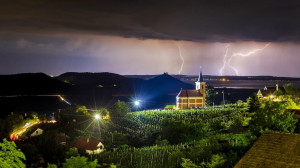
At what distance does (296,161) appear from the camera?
36.6ft

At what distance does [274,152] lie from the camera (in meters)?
11.9

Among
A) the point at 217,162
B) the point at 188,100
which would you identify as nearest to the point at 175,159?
the point at 217,162

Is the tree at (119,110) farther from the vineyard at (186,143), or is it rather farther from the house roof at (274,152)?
the house roof at (274,152)

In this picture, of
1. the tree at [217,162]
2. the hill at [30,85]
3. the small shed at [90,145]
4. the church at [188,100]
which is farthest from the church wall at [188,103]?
the hill at [30,85]

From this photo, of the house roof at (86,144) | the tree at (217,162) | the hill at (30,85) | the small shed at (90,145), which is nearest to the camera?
the tree at (217,162)

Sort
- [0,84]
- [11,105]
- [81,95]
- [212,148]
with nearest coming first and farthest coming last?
[212,148]
[11,105]
[0,84]
[81,95]

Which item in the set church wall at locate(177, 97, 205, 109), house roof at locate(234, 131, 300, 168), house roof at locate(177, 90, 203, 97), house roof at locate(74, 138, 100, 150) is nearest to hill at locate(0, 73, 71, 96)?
church wall at locate(177, 97, 205, 109)

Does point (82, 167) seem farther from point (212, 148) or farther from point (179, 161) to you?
point (212, 148)

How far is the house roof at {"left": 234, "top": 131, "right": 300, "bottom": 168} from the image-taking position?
37.3 ft

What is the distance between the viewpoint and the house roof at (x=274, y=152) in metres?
11.4

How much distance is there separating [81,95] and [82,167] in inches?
5507

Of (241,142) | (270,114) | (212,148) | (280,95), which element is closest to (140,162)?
(212,148)

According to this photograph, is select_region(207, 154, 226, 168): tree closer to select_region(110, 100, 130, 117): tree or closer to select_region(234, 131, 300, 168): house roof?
select_region(234, 131, 300, 168): house roof

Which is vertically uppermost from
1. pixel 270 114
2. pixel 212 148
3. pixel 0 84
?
pixel 0 84
